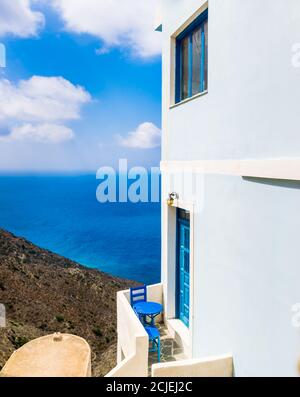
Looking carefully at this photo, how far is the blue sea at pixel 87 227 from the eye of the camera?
39.3 m

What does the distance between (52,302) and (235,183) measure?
23432mm

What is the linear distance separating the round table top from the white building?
458mm

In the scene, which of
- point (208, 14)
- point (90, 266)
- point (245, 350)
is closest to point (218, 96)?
point (208, 14)

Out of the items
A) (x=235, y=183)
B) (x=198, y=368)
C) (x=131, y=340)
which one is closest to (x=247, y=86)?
(x=235, y=183)

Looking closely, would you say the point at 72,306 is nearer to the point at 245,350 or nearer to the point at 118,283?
the point at 118,283

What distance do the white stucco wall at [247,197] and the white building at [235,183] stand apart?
2cm

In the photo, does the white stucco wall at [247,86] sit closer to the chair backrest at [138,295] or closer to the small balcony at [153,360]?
the small balcony at [153,360]

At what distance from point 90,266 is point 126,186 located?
1166 inches

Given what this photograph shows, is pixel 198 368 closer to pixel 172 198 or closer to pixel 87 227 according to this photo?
pixel 172 198

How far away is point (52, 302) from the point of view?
25266mm

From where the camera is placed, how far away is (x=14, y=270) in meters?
26.0

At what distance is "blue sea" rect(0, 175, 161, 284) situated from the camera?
3934 centimetres

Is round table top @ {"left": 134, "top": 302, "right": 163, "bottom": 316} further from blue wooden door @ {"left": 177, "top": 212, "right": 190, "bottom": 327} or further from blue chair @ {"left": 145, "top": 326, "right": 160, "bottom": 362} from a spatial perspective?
blue wooden door @ {"left": 177, "top": 212, "right": 190, "bottom": 327}

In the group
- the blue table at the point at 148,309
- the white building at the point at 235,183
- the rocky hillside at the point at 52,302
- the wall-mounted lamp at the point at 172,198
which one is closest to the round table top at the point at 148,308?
the blue table at the point at 148,309
